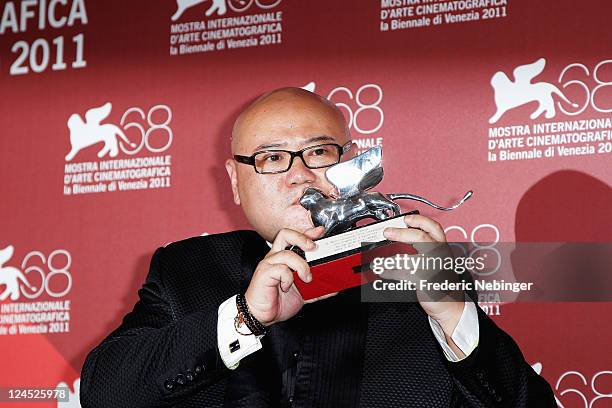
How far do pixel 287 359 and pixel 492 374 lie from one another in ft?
1.57

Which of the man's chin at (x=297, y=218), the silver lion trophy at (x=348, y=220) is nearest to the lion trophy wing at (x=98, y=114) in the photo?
the man's chin at (x=297, y=218)

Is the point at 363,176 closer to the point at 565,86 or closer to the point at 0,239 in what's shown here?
the point at 565,86

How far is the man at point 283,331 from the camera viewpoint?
190 cm

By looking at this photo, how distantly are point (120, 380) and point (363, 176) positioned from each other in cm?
68

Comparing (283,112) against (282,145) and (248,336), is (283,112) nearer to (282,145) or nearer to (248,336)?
(282,145)

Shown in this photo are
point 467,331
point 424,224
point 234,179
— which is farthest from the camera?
point 234,179

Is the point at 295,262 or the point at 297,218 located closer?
the point at 295,262

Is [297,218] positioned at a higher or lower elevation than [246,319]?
higher

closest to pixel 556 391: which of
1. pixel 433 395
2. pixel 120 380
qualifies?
pixel 433 395

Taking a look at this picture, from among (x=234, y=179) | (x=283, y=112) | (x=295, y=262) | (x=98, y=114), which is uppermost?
(x=98, y=114)

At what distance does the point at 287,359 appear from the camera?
215 cm

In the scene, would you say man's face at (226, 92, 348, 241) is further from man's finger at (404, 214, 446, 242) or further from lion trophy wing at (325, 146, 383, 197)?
man's finger at (404, 214, 446, 242)

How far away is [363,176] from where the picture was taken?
1.92 m
